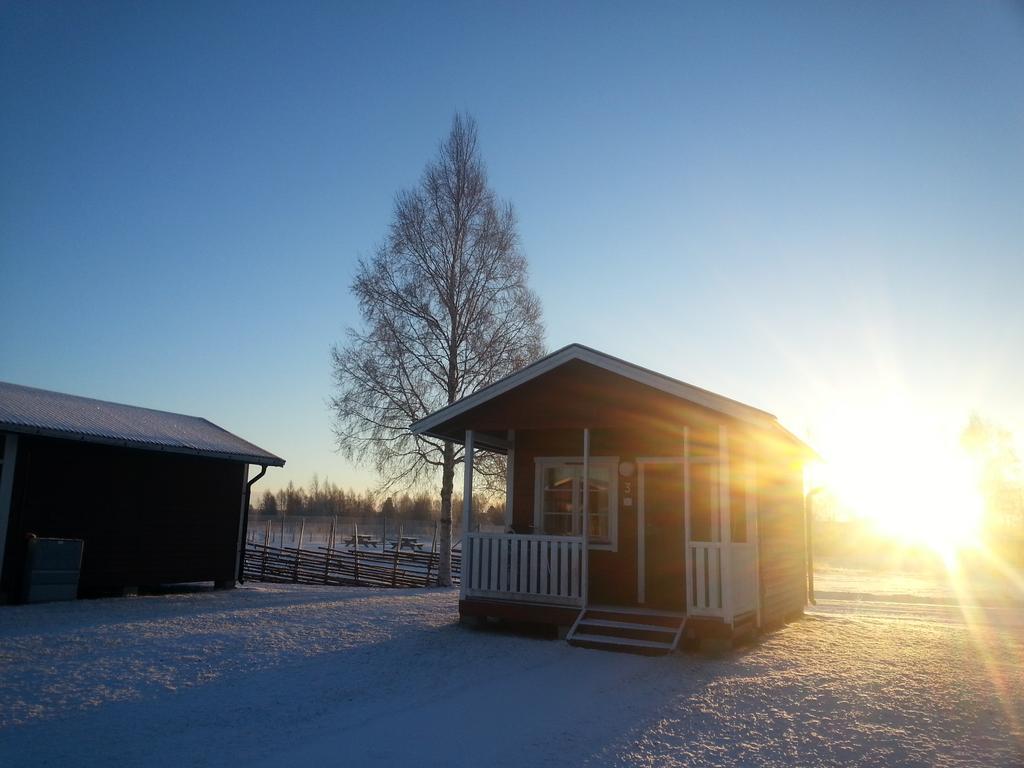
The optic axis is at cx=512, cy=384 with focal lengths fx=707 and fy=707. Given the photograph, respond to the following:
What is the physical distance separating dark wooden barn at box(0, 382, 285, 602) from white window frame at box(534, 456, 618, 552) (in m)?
6.44

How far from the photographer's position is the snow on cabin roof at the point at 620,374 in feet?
31.9

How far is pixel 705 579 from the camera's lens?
9.62 metres

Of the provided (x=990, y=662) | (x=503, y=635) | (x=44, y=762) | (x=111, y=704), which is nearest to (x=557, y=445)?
(x=503, y=635)

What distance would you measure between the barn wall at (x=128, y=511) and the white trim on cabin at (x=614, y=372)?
5.68 m

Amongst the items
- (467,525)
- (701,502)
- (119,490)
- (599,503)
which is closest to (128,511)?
(119,490)

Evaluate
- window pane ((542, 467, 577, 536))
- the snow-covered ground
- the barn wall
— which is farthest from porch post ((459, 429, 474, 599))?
the barn wall

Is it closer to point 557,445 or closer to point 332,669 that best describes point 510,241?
point 557,445

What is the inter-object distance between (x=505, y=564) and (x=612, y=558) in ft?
6.28

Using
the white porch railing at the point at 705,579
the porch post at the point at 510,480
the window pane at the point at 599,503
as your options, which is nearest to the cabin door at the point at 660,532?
the window pane at the point at 599,503

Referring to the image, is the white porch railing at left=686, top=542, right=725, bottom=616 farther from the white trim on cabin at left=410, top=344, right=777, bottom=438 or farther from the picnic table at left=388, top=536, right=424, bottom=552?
the picnic table at left=388, top=536, right=424, bottom=552

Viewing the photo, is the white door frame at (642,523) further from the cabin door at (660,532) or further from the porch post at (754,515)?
the porch post at (754,515)

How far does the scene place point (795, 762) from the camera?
533 cm

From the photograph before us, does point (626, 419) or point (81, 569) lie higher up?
point (626, 419)

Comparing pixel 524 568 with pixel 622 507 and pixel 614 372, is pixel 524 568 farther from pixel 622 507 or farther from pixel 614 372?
pixel 614 372
